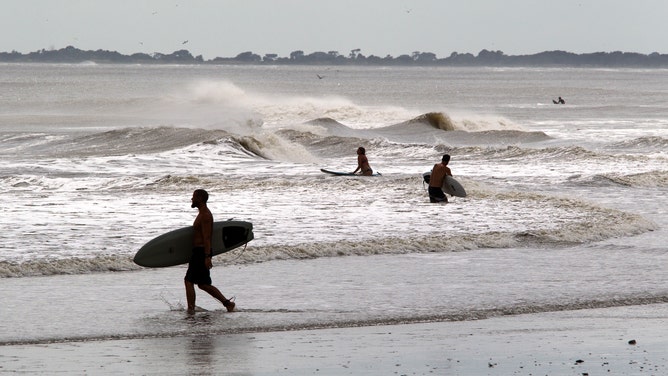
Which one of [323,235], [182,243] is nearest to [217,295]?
[182,243]

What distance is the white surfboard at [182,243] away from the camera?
12.1m

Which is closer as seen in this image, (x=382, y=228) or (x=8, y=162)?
(x=382, y=228)

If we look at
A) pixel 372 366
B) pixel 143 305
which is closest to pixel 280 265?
pixel 143 305

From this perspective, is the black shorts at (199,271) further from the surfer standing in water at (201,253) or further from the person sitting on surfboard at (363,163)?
the person sitting on surfboard at (363,163)

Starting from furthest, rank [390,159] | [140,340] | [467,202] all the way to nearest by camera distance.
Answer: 1. [390,159]
2. [467,202]
3. [140,340]

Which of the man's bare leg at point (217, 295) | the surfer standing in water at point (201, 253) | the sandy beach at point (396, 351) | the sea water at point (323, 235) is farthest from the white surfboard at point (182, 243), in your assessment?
the sandy beach at point (396, 351)

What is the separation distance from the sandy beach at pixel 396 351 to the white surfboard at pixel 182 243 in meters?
2.01

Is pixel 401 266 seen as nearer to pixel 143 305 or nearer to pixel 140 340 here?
pixel 143 305

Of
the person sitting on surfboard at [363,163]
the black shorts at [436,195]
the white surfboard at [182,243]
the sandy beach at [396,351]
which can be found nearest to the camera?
the sandy beach at [396,351]

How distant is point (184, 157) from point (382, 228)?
59.1 feet

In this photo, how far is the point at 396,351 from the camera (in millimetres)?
9414

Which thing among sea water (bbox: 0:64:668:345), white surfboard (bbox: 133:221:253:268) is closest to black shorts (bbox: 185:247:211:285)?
sea water (bbox: 0:64:668:345)

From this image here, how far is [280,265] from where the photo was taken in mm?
14750

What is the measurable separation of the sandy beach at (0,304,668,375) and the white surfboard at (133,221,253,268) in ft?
6.59
